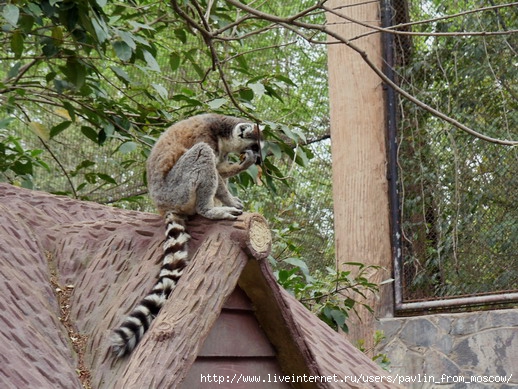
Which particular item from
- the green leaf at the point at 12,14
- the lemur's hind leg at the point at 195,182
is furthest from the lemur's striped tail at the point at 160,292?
the green leaf at the point at 12,14

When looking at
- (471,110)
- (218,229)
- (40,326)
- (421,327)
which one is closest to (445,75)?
(471,110)

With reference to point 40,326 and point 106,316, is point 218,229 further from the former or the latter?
point 40,326

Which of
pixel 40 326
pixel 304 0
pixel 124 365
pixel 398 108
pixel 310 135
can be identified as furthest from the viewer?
pixel 304 0

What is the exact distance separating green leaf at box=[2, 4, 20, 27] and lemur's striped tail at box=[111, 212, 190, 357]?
879 millimetres

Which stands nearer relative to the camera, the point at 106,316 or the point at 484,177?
the point at 106,316

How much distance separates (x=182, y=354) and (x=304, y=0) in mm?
5679

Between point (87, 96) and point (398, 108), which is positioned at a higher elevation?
point (398, 108)

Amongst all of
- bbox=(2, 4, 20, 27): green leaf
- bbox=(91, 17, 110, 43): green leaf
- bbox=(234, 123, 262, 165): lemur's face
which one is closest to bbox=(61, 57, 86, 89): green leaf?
bbox=(91, 17, 110, 43): green leaf

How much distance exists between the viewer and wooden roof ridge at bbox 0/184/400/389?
1793 millimetres

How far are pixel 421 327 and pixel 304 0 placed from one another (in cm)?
→ 346

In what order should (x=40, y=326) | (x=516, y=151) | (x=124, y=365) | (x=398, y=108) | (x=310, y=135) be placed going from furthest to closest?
(x=310, y=135) → (x=398, y=108) → (x=516, y=151) → (x=40, y=326) → (x=124, y=365)

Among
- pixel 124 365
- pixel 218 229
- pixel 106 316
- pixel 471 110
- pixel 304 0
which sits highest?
pixel 304 0

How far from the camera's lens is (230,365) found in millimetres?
2123

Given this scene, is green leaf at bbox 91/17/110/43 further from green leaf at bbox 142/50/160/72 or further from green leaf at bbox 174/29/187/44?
green leaf at bbox 174/29/187/44
